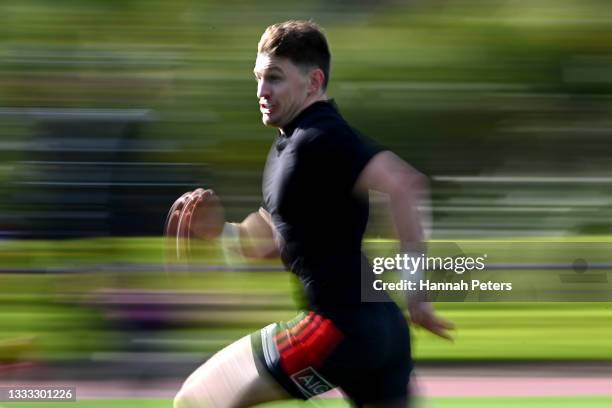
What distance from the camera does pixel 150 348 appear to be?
5.33 meters

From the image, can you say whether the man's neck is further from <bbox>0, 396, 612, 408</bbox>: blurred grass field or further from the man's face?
<bbox>0, 396, 612, 408</bbox>: blurred grass field

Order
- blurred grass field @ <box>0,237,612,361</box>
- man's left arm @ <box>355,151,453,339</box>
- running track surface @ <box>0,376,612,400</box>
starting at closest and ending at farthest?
1. man's left arm @ <box>355,151,453,339</box>
2. running track surface @ <box>0,376,612,400</box>
3. blurred grass field @ <box>0,237,612,361</box>

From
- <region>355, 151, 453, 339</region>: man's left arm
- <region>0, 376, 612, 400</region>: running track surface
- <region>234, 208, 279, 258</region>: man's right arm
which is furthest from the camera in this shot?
<region>0, 376, 612, 400</region>: running track surface

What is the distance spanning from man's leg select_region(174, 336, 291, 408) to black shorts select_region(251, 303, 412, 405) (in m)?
0.02

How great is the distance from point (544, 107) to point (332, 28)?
3.59ft

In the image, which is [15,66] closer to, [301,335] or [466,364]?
[466,364]

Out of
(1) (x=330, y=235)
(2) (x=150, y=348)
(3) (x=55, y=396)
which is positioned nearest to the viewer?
(1) (x=330, y=235)

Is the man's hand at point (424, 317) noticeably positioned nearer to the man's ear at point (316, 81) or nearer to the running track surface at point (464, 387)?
the man's ear at point (316, 81)

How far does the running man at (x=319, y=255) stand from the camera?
2230 millimetres

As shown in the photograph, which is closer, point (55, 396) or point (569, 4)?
point (55, 396)

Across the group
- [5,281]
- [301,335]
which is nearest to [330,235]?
[301,335]

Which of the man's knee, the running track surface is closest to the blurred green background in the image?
the running track surface

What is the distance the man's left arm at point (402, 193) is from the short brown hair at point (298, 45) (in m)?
0.29

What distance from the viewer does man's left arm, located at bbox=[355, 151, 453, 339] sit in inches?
85.7
